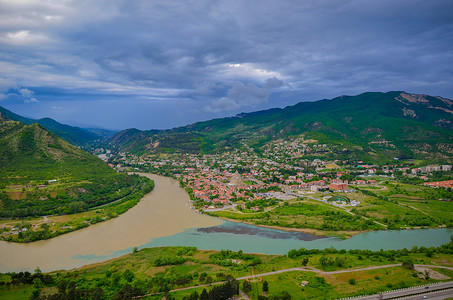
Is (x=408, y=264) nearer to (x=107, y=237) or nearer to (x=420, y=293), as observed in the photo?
(x=420, y=293)

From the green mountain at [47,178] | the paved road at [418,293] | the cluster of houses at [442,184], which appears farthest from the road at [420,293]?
the green mountain at [47,178]

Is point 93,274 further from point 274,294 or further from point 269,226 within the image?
point 269,226

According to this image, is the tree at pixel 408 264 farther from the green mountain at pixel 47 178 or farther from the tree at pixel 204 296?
the green mountain at pixel 47 178

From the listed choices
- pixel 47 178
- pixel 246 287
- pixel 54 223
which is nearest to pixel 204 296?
pixel 246 287

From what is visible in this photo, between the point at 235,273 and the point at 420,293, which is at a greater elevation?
the point at 420,293

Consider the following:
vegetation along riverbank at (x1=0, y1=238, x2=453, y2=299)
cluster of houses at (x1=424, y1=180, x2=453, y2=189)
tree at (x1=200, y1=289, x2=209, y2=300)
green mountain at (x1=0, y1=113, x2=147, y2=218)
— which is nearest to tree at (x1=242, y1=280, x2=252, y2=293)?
vegetation along riverbank at (x1=0, y1=238, x2=453, y2=299)

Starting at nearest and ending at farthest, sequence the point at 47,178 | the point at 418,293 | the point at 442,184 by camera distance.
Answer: the point at 418,293 → the point at 47,178 → the point at 442,184

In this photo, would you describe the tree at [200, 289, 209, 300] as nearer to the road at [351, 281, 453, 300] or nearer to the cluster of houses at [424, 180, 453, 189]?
the road at [351, 281, 453, 300]
